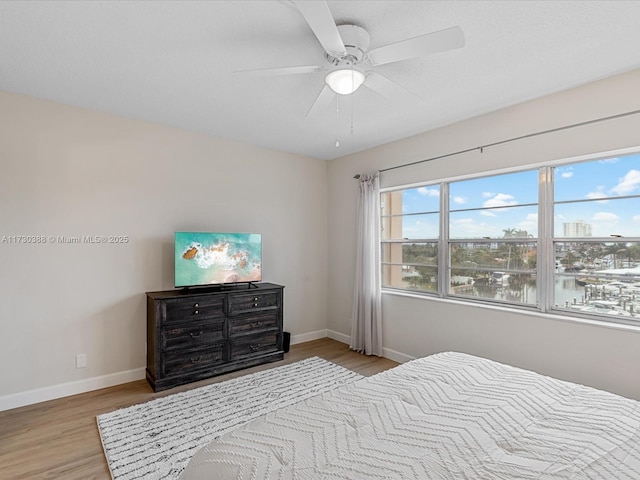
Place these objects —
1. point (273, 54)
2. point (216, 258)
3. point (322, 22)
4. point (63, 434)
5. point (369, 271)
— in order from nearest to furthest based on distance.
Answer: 1. point (322, 22)
2. point (273, 54)
3. point (63, 434)
4. point (216, 258)
5. point (369, 271)

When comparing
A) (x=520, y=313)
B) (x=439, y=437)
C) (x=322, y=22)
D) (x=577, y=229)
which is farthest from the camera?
(x=520, y=313)

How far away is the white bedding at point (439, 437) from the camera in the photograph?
1146 millimetres

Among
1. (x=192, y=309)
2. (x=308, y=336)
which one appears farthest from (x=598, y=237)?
(x=192, y=309)

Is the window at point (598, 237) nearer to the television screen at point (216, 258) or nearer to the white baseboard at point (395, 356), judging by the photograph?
the white baseboard at point (395, 356)

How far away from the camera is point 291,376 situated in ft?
11.5

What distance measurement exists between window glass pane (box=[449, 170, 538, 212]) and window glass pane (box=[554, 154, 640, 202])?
211mm

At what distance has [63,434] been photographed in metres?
2.46

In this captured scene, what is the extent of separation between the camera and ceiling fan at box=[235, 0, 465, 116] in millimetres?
1547

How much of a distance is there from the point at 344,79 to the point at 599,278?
252cm

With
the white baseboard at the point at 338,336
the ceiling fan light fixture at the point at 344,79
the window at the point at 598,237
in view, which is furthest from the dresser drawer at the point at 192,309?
the window at the point at 598,237

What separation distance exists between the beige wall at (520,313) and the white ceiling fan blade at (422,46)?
1710 millimetres

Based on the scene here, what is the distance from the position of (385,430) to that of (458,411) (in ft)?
1.33

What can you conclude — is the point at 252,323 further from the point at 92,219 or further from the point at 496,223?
the point at 496,223

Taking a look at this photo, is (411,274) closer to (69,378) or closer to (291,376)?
(291,376)
